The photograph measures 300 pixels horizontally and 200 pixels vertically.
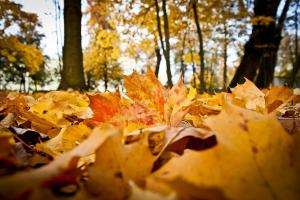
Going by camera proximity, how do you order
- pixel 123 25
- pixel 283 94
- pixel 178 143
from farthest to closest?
pixel 123 25
pixel 283 94
pixel 178 143

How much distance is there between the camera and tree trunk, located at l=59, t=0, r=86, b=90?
6.92 meters

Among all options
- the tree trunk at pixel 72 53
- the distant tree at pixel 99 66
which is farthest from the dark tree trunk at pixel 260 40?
the distant tree at pixel 99 66

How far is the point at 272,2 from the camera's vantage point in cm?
823

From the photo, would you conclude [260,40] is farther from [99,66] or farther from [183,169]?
[99,66]

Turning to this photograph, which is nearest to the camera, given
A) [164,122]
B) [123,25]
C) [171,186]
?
[171,186]

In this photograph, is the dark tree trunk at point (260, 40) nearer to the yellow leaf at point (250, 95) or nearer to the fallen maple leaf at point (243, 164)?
the yellow leaf at point (250, 95)

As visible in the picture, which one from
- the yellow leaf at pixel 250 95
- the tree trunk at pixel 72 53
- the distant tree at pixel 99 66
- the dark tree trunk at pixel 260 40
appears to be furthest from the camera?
the distant tree at pixel 99 66

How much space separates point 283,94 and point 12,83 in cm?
3649

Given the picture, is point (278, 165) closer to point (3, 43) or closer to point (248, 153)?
point (248, 153)

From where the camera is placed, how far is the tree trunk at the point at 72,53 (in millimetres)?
6922

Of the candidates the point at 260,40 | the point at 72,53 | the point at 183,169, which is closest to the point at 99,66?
the point at 260,40

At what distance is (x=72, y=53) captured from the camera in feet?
22.7

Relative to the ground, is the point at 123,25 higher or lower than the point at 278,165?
higher

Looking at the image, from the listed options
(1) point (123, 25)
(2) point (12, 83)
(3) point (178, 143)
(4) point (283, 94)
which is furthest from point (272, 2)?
(2) point (12, 83)
